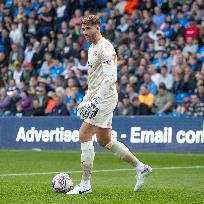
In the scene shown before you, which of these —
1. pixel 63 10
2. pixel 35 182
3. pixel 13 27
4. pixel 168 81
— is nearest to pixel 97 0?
pixel 63 10

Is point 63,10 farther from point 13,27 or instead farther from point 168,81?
point 168,81

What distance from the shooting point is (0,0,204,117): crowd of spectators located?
22641mm

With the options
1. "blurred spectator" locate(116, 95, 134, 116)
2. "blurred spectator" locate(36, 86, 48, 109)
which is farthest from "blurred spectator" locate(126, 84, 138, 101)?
"blurred spectator" locate(36, 86, 48, 109)

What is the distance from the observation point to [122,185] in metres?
12.1

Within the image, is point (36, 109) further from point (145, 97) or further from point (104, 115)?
point (104, 115)

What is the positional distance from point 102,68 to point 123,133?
10.8 m

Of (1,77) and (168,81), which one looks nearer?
(168,81)

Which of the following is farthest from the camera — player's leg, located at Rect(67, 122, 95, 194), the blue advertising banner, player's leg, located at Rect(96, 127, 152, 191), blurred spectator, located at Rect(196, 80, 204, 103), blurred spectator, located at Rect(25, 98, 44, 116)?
blurred spectator, located at Rect(25, 98, 44, 116)

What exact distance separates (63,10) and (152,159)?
1123cm

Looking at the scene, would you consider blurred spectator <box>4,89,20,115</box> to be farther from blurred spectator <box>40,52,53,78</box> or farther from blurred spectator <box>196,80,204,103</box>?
blurred spectator <box>196,80,204,103</box>

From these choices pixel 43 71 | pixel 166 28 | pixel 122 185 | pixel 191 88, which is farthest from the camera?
pixel 43 71

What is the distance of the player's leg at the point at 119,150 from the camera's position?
10875 mm

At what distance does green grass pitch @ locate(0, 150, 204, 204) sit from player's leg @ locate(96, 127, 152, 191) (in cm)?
21

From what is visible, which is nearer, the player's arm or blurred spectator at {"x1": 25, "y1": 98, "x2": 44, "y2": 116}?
the player's arm
